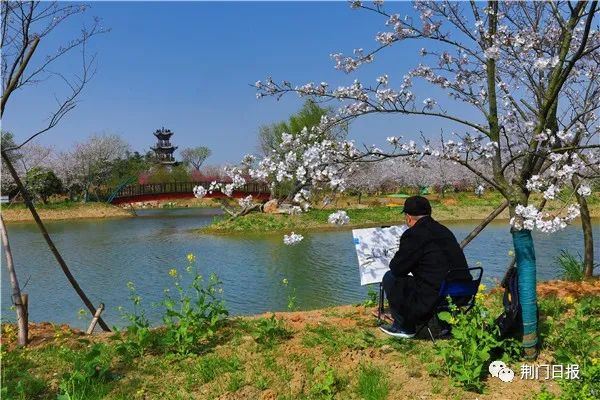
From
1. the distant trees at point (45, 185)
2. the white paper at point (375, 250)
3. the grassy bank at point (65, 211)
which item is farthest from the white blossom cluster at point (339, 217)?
the distant trees at point (45, 185)

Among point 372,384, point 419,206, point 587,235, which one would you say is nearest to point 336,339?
point 372,384

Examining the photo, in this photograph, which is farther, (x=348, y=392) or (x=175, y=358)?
(x=175, y=358)

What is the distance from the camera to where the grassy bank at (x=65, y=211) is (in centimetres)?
3428

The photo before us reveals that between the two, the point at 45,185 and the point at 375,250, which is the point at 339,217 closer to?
the point at 375,250

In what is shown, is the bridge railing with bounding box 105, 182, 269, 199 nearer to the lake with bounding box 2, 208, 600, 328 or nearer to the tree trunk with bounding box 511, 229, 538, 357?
the lake with bounding box 2, 208, 600, 328

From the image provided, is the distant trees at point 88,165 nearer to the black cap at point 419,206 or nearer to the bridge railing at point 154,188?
the bridge railing at point 154,188

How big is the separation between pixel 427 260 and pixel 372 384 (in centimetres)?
120

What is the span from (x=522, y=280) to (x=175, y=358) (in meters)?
2.94

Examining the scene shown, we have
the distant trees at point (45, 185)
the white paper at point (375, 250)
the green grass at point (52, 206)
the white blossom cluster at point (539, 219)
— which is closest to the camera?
the white blossom cluster at point (539, 219)

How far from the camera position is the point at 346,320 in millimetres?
5465

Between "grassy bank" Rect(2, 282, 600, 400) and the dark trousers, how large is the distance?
222mm

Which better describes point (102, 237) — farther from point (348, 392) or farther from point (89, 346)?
point (348, 392)

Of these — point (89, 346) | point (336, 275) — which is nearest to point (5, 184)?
point (336, 275)

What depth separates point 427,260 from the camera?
4.34 metres
